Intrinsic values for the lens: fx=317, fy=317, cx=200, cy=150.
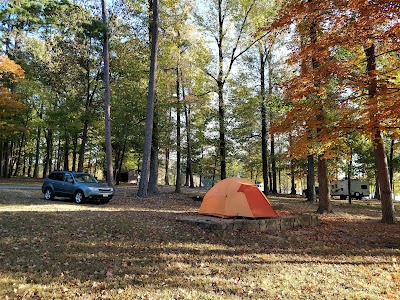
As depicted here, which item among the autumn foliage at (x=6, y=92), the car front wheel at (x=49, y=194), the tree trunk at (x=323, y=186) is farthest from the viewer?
the autumn foliage at (x=6, y=92)

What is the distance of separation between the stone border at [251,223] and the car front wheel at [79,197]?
6683mm

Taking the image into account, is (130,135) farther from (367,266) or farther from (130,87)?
(367,266)

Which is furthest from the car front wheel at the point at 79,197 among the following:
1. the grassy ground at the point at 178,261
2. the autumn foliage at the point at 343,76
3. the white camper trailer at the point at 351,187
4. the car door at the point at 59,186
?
the white camper trailer at the point at 351,187

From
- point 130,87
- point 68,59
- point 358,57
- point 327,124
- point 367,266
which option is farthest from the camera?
point 68,59

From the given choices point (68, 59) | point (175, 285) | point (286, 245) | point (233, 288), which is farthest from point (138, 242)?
point (68, 59)

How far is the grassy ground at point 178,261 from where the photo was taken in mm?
4930

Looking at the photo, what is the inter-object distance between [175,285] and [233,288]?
944 millimetres

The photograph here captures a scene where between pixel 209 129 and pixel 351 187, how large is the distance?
21761 millimetres

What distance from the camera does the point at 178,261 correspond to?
21.1 ft

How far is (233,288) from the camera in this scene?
5156 millimetres

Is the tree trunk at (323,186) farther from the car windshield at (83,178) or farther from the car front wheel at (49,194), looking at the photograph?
the car front wheel at (49,194)

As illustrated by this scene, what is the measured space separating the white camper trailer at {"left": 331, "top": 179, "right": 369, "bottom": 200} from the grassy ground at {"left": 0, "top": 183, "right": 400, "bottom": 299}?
2917 cm

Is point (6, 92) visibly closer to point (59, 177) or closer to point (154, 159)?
point (59, 177)

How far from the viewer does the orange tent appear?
1088 cm
